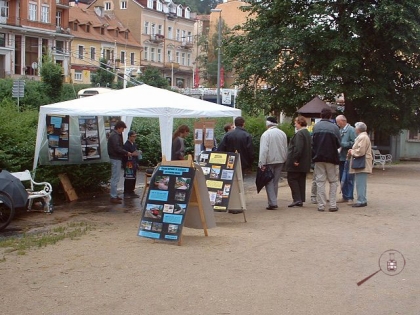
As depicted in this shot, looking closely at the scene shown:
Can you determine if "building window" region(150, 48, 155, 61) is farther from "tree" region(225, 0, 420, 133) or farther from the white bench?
the white bench

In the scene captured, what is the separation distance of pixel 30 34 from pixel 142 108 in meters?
64.9

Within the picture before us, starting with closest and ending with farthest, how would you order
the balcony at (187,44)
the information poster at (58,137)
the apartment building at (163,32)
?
the information poster at (58,137) < the apartment building at (163,32) < the balcony at (187,44)

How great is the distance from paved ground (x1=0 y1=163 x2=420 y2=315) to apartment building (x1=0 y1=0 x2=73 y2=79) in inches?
2374

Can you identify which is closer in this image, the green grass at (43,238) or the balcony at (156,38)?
the green grass at (43,238)

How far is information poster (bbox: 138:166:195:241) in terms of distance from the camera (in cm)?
920

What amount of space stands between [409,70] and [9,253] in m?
19.8

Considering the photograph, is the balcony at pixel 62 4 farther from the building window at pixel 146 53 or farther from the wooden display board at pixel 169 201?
the wooden display board at pixel 169 201

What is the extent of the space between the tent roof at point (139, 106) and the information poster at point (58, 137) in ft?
2.97

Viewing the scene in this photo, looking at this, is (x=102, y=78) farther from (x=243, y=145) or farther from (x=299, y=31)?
(x=243, y=145)

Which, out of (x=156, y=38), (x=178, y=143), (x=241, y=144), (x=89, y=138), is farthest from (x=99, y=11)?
(x=241, y=144)

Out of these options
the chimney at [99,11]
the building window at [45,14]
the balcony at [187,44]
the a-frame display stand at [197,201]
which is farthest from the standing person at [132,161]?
the balcony at [187,44]

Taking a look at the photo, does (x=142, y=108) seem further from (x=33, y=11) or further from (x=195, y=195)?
(x=33, y=11)

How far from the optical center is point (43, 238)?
9.68 metres

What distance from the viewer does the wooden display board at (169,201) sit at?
920 centimetres
